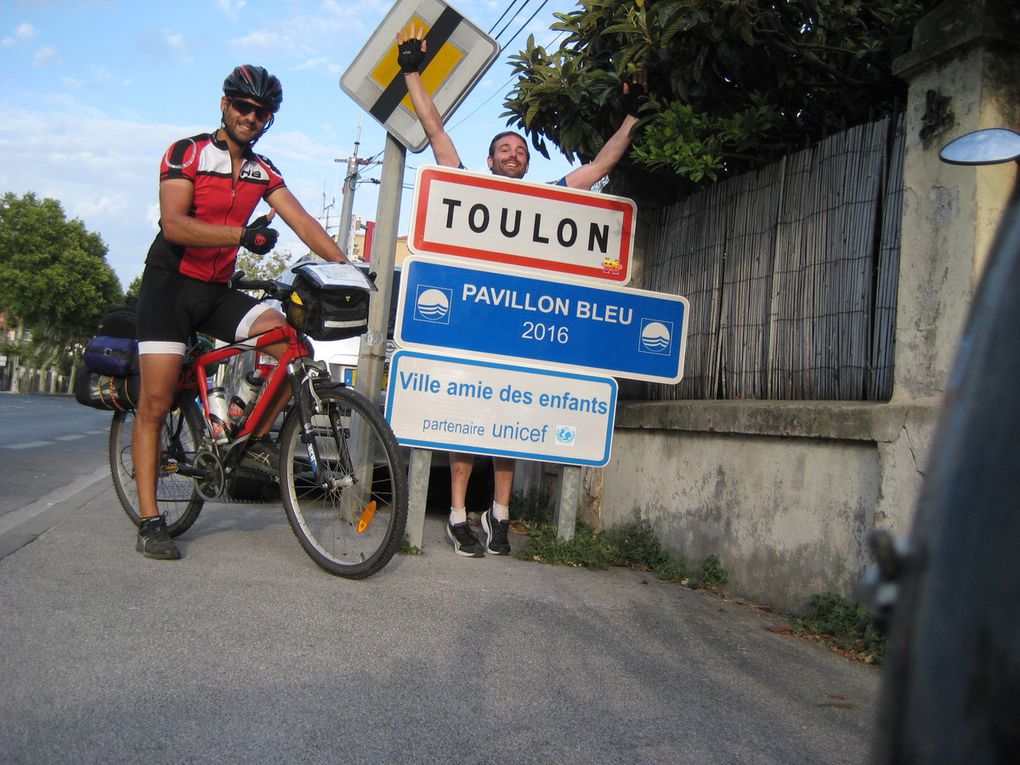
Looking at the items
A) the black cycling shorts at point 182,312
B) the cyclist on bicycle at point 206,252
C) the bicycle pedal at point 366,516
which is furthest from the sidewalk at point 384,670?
the black cycling shorts at point 182,312

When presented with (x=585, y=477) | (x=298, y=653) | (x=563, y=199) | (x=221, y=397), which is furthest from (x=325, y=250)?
(x=585, y=477)

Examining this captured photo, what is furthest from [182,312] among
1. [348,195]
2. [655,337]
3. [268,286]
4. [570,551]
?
[348,195]

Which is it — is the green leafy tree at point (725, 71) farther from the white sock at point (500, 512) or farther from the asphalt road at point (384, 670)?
the asphalt road at point (384, 670)

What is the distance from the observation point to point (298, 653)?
123 inches

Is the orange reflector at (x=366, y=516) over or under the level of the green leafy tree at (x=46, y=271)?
under

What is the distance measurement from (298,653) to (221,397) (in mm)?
1879

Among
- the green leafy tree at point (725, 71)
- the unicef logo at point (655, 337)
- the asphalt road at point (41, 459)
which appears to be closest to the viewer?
the green leafy tree at point (725, 71)

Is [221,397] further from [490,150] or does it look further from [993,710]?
[993,710]

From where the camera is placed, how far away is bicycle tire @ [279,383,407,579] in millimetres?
4016

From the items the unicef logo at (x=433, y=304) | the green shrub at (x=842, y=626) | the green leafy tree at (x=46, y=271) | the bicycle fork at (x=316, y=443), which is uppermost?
the green leafy tree at (x=46, y=271)

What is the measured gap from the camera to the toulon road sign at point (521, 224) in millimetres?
5379

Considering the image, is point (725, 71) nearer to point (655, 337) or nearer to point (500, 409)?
point (655, 337)

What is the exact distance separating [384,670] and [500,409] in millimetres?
2461

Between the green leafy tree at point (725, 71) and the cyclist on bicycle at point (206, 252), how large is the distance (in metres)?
1.99
